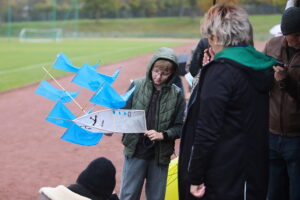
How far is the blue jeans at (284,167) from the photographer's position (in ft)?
13.4

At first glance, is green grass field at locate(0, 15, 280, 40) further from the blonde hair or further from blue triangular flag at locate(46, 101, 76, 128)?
the blonde hair

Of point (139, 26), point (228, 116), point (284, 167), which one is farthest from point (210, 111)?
point (139, 26)

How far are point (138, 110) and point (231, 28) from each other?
4.14ft

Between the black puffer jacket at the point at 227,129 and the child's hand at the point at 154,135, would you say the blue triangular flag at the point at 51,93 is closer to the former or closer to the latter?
the child's hand at the point at 154,135

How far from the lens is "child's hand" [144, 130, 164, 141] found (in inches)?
158

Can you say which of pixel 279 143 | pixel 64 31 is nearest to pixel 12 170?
pixel 279 143

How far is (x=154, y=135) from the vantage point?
4.01 metres

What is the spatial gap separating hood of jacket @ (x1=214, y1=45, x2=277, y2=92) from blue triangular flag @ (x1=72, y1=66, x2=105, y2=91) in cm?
121

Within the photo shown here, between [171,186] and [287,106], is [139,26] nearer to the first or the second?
[171,186]

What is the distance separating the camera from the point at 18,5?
7475 centimetres

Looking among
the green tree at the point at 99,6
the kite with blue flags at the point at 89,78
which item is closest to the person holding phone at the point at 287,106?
the kite with blue flags at the point at 89,78

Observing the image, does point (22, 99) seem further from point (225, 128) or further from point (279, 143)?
point (225, 128)

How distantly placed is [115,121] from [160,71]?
0.57m

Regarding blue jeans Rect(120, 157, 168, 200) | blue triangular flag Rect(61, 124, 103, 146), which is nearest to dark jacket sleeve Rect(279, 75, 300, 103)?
blue jeans Rect(120, 157, 168, 200)
